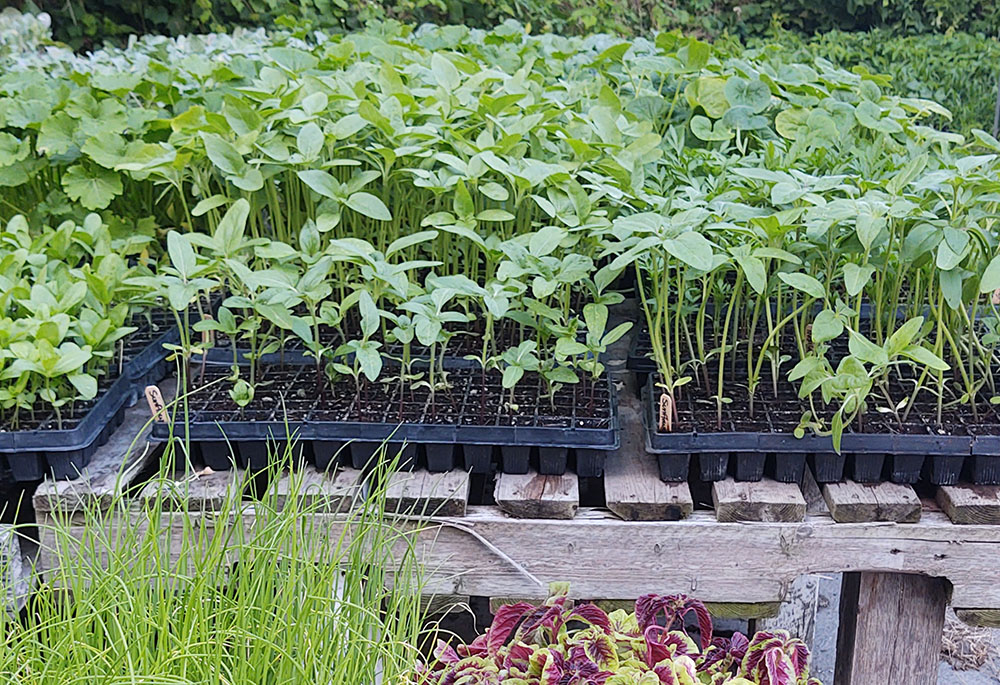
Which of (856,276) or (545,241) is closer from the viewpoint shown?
(856,276)

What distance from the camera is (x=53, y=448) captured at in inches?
51.0

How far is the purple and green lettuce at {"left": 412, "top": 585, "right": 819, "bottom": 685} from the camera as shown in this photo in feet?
3.46

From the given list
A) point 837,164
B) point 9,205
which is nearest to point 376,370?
point 837,164

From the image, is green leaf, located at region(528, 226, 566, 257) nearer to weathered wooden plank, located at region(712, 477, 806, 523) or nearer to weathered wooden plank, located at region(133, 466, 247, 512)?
weathered wooden plank, located at region(712, 477, 806, 523)

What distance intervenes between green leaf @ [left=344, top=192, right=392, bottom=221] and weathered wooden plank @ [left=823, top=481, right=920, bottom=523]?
812 millimetres

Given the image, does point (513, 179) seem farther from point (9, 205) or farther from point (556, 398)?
point (9, 205)

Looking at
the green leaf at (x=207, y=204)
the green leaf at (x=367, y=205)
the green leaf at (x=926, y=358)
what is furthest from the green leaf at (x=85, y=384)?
the green leaf at (x=926, y=358)

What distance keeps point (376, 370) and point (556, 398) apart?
0.32m

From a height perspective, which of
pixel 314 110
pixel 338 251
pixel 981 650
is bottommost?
pixel 981 650

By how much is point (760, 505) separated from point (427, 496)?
1.55 feet

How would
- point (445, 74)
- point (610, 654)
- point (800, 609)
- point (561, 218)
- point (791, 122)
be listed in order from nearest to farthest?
1. point (610, 654)
2. point (561, 218)
3. point (445, 74)
4. point (791, 122)
5. point (800, 609)

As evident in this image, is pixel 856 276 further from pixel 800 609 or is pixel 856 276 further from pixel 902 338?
pixel 800 609

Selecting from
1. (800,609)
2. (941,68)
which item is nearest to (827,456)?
(800,609)

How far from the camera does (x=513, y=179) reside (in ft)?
4.65
